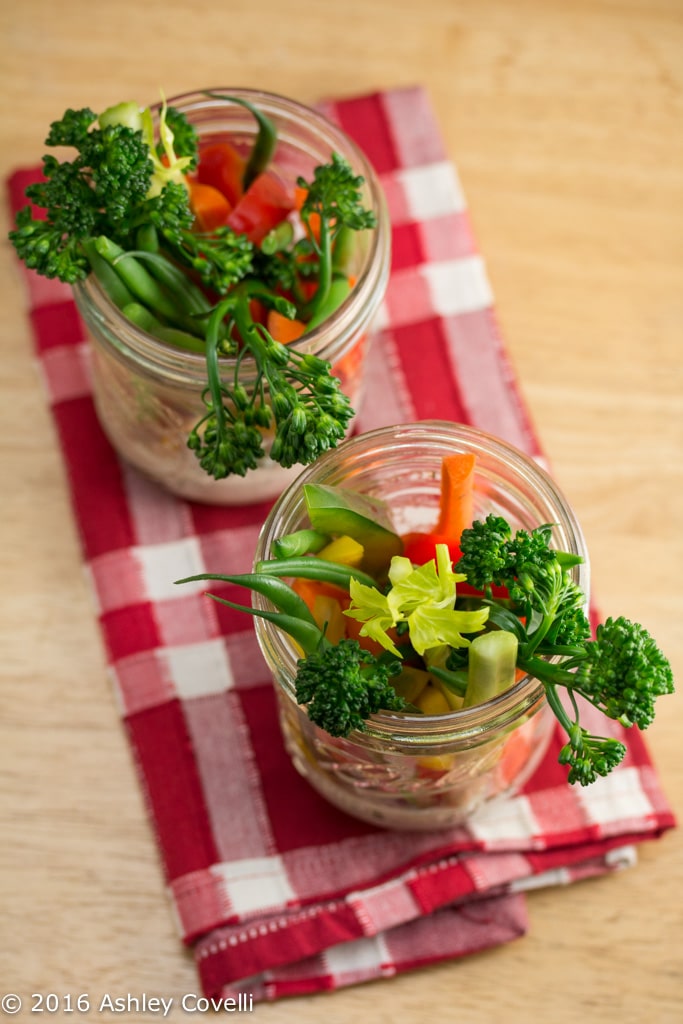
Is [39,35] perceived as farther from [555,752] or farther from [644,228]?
[555,752]

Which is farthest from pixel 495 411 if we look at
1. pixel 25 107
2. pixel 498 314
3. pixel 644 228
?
pixel 25 107

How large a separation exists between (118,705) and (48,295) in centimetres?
43

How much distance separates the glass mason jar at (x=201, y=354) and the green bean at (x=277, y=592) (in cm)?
17

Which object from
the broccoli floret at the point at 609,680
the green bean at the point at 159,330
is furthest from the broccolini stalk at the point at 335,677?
the green bean at the point at 159,330

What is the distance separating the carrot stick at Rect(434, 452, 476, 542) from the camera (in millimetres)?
902

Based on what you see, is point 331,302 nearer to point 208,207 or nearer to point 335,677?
point 208,207

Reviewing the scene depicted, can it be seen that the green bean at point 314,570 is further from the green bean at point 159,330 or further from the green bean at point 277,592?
the green bean at point 159,330

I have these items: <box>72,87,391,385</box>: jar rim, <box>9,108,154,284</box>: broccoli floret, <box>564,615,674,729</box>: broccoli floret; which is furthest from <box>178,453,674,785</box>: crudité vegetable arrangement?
<box>9,108,154,284</box>: broccoli floret

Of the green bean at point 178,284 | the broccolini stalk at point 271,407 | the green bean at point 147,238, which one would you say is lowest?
the broccolini stalk at point 271,407

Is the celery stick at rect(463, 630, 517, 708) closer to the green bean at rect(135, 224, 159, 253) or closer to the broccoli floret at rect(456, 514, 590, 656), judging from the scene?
the broccoli floret at rect(456, 514, 590, 656)

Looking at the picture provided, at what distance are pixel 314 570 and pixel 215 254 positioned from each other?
0.27 m

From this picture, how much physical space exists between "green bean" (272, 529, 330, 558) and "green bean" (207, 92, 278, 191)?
1.15ft

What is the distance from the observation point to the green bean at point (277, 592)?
0.84 metres

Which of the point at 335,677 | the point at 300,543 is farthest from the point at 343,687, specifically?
the point at 300,543
